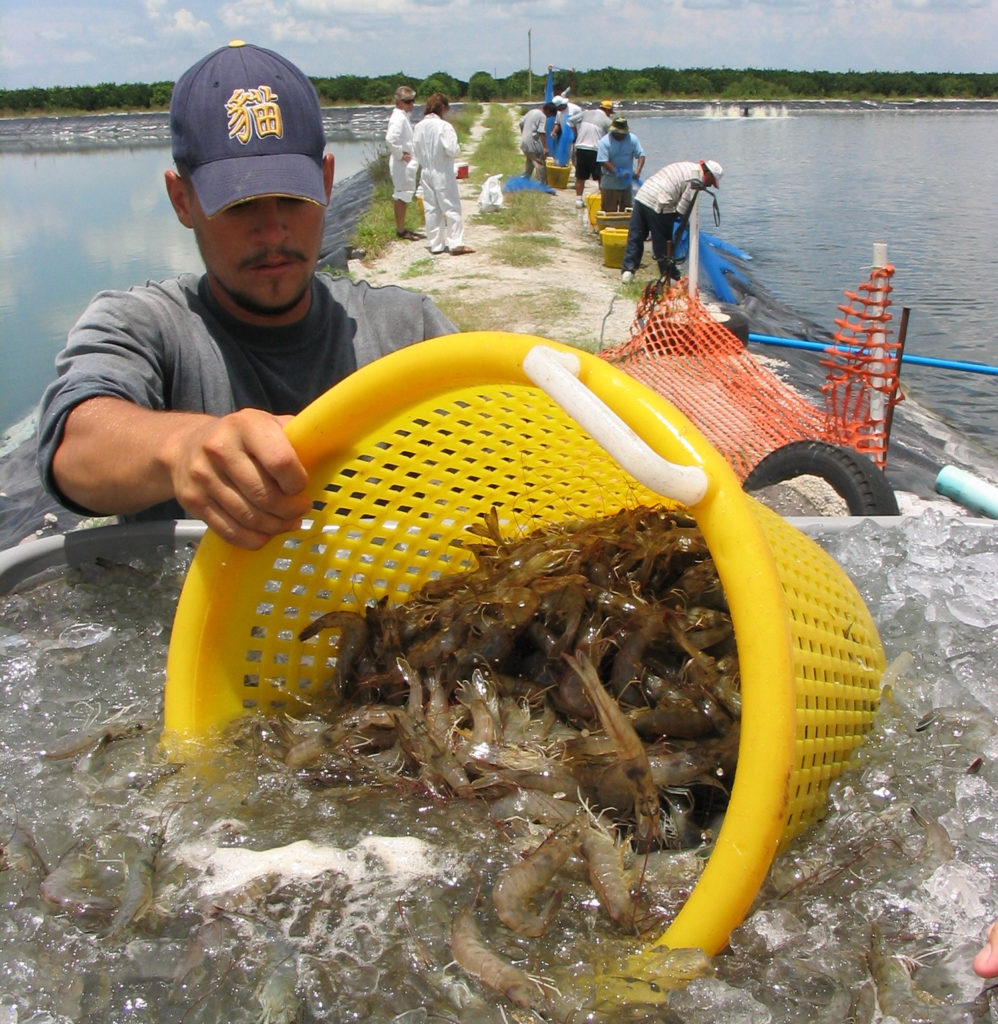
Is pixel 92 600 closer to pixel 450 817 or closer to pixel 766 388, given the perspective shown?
pixel 450 817

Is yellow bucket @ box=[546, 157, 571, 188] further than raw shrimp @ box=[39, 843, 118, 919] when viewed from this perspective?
Yes

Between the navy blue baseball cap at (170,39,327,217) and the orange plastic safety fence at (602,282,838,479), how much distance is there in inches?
142

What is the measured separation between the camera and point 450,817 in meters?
1.81

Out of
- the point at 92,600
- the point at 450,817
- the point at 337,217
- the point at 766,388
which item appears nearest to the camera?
the point at 450,817

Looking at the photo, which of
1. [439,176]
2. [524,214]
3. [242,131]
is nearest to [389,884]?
[242,131]

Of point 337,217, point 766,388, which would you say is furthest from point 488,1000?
point 337,217

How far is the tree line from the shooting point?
7562 centimetres

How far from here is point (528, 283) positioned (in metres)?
13.0

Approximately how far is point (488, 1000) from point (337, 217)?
72.1 ft

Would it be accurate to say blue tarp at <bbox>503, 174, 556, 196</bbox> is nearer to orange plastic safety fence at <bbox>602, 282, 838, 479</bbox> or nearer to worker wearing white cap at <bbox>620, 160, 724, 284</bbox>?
worker wearing white cap at <bbox>620, 160, 724, 284</bbox>

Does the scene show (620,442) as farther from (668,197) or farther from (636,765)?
(668,197)

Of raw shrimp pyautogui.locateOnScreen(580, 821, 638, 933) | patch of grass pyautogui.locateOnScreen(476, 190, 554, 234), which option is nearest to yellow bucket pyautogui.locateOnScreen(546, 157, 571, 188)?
patch of grass pyautogui.locateOnScreen(476, 190, 554, 234)

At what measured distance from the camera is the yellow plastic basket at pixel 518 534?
1.33 metres

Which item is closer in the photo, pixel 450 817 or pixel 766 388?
pixel 450 817
